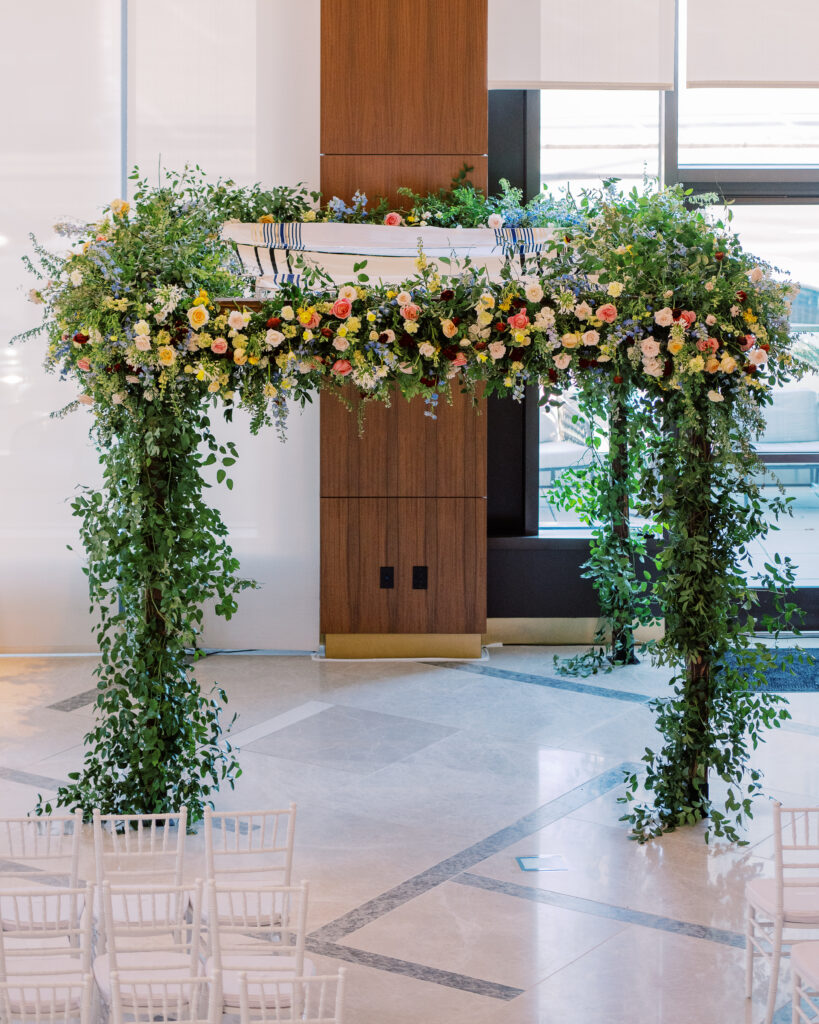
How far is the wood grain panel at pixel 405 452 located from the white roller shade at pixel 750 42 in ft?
7.08

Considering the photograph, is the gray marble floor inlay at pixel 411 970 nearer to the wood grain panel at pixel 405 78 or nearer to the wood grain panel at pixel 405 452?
the wood grain panel at pixel 405 452

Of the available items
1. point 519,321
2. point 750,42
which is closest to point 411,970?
point 519,321

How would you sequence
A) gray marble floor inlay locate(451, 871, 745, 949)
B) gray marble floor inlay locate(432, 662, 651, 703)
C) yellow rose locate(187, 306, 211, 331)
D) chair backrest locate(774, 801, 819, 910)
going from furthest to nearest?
gray marble floor inlay locate(432, 662, 651, 703) → yellow rose locate(187, 306, 211, 331) → gray marble floor inlay locate(451, 871, 745, 949) → chair backrest locate(774, 801, 819, 910)

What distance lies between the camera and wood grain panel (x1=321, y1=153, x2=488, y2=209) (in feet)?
22.5

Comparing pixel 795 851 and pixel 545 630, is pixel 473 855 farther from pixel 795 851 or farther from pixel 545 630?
pixel 545 630

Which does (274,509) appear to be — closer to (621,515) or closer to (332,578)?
(332,578)

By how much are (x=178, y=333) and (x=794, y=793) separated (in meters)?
2.93

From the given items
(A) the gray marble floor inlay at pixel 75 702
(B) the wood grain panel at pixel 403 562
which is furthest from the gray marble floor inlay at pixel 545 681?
(A) the gray marble floor inlay at pixel 75 702

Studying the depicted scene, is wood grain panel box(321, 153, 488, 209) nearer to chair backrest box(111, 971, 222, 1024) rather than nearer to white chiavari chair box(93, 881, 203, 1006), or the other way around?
white chiavari chair box(93, 881, 203, 1006)

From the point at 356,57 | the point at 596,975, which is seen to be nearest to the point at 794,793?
the point at 596,975

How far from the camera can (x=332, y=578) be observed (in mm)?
7148

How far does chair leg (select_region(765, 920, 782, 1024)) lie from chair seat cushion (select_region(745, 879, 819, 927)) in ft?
0.15

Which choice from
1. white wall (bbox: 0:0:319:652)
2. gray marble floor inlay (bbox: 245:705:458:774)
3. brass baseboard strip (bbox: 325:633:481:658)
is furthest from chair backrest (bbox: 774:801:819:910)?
white wall (bbox: 0:0:319:652)

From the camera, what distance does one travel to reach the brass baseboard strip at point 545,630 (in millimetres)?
7586
